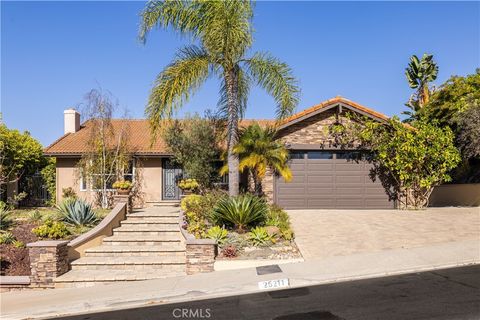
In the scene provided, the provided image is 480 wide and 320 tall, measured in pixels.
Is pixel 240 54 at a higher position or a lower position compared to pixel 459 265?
higher

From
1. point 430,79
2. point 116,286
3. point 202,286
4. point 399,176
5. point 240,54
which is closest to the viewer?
point 202,286

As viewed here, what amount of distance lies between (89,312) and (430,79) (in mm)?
33204

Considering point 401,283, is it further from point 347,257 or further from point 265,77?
point 265,77

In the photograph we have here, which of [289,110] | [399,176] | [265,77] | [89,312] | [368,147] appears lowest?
[89,312]

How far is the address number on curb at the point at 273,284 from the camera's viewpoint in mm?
8324

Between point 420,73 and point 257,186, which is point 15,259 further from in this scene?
point 420,73

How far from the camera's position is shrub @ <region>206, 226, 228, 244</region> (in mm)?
10961

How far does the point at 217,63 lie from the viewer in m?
13.7

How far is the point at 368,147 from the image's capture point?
17312mm

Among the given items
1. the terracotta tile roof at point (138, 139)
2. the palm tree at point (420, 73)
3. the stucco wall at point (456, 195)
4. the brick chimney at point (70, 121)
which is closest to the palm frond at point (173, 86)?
the terracotta tile roof at point (138, 139)

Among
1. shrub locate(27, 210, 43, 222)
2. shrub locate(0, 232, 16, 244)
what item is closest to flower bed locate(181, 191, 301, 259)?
shrub locate(0, 232, 16, 244)

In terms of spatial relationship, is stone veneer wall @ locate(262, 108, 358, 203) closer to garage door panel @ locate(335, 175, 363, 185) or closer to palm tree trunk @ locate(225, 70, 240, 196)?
garage door panel @ locate(335, 175, 363, 185)

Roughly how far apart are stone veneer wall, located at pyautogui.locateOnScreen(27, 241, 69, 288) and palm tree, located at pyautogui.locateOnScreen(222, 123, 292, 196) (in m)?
7.07

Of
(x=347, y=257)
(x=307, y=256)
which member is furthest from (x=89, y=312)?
(x=347, y=257)
